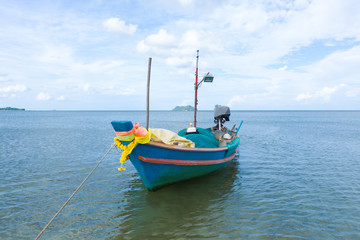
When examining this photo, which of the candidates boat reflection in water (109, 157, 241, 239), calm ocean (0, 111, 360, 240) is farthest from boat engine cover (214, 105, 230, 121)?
boat reflection in water (109, 157, 241, 239)

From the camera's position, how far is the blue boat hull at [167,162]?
766 cm

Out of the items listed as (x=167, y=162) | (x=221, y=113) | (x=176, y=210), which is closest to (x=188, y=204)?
(x=176, y=210)

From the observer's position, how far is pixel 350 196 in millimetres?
9047

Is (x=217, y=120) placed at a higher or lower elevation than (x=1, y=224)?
higher

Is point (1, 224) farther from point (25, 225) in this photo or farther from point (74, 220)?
point (74, 220)

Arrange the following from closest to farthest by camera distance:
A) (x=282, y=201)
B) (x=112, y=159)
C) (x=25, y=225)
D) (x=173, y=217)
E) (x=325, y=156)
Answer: (x=25, y=225)
(x=173, y=217)
(x=282, y=201)
(x=112, y=159)
(x=325, y=156)

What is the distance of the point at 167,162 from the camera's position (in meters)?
8.19

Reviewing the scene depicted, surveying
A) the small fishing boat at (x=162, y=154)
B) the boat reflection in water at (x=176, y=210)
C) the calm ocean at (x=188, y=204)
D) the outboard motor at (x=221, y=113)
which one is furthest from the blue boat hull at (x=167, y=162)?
the outboard motor at (x=221, y=113)

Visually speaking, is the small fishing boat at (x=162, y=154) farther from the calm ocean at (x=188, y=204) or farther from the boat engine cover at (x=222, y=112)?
the boat engine cover at (x=222, y=112)

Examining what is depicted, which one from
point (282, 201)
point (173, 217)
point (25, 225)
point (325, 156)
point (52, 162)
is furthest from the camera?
point (325, 156)

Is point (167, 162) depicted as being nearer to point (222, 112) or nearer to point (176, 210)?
point (176, 210)

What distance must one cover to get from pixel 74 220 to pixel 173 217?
324cm

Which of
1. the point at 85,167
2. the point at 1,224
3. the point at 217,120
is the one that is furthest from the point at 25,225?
the point at 217,120

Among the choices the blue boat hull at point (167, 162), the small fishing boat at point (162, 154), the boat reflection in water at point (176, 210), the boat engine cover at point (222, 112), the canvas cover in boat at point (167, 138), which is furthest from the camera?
the boat engine cover at point (222, 112)
